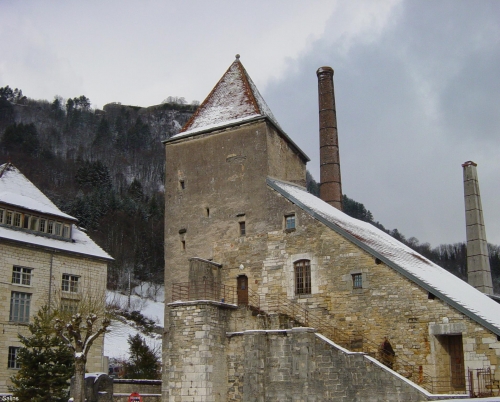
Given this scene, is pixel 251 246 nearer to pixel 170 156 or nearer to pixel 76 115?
pixel 170 156

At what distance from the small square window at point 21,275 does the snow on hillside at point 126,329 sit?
1155cm

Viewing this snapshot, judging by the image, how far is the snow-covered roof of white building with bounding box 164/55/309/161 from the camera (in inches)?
1093

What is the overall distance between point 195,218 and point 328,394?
35.6 ft

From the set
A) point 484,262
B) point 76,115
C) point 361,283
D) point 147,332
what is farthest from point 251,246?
point 76,115

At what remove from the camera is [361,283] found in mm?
22094

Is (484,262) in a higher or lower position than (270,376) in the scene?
higher

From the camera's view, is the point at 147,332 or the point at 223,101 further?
the point at 147,332

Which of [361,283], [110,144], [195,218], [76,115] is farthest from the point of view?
[76,115]

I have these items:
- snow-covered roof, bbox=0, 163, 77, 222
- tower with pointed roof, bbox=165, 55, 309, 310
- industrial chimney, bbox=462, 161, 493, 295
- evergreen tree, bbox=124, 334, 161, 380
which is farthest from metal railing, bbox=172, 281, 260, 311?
industrial chimney, bbox=462, 161, 493, 295

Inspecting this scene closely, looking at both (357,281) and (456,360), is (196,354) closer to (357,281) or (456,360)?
(357,281)

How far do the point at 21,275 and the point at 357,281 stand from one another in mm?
17586

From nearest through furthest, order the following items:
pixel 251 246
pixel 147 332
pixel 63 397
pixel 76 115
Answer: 1. pixel 63 397
2. pixel 251 246
3. pixel 147 332
4. pixel 76 115

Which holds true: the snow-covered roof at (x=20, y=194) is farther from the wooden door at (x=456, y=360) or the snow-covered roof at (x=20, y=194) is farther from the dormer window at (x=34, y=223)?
the wooden door at (x=456, y=360)

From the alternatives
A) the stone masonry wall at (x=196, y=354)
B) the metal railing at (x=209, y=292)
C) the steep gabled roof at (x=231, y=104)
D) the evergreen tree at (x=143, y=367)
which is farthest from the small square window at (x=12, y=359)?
the steep gabled roof at (x=231, y=104)
